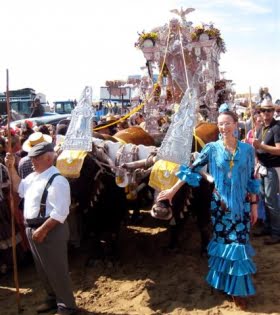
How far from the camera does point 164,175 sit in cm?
392

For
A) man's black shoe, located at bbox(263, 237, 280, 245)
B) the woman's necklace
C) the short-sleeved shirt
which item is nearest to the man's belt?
the woman's necklace

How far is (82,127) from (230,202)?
1.98m

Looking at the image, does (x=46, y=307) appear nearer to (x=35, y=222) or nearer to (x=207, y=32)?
(x=35, y=222)

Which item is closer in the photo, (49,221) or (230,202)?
(49,221)

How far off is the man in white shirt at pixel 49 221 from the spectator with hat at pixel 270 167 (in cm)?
259

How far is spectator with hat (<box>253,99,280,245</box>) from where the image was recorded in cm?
491

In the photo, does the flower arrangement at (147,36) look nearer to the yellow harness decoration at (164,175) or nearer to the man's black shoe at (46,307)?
the yellow harness decoration at (164,175)

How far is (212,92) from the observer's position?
27.4ft

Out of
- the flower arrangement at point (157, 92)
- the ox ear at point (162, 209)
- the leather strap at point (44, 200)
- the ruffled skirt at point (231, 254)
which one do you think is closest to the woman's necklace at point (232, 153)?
the ruffled skirt at point (231, 254)

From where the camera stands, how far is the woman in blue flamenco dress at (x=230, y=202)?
3520 millimetres

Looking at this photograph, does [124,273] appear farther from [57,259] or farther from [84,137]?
[84,137]

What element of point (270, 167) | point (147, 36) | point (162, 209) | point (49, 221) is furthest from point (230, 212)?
point (147, 36)

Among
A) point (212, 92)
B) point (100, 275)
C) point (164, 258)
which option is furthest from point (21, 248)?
point (212, 92)

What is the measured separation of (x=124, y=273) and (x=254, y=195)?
1.81 m
